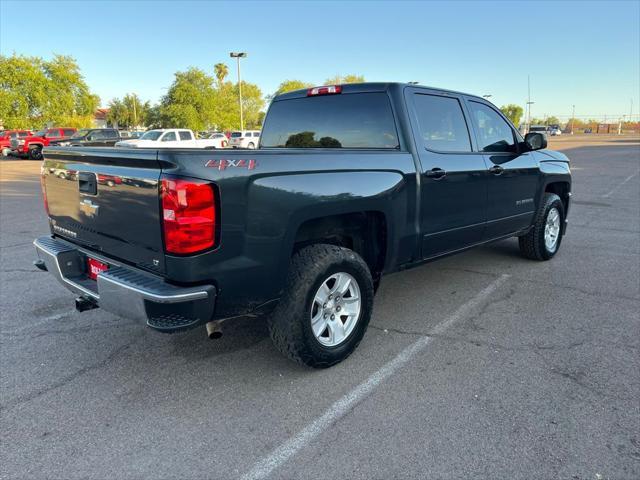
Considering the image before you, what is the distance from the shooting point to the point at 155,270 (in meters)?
2.74

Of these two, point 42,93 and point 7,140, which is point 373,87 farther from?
point 42,93

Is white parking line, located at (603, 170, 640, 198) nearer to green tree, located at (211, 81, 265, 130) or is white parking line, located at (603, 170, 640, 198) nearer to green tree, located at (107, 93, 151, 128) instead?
green tree, located at (211, 81, 265, 130)

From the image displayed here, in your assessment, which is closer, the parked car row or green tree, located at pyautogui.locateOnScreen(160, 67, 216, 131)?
the parked car row

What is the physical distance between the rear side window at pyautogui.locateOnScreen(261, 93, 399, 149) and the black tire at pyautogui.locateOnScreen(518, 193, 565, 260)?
286cm

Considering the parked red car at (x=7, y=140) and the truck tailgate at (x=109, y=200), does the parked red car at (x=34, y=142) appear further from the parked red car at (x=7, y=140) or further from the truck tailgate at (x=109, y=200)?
the truck tailgate at (x=109, y=200)

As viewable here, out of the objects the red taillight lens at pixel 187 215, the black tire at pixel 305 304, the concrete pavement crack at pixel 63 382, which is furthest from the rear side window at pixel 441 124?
the concrete pavement crack at pixel 63 382

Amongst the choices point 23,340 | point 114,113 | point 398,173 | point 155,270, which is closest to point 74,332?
point 23,340

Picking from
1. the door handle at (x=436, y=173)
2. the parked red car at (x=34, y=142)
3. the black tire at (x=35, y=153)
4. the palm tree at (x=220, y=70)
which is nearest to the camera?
the door handle at (x=436, y=173)

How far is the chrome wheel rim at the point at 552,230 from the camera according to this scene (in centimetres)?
606

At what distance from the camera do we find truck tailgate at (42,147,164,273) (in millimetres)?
2662

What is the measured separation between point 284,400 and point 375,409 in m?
0.56

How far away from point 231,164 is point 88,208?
118 cm

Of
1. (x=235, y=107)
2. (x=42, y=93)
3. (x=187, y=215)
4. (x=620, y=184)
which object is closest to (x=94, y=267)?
(x=187, y=215)

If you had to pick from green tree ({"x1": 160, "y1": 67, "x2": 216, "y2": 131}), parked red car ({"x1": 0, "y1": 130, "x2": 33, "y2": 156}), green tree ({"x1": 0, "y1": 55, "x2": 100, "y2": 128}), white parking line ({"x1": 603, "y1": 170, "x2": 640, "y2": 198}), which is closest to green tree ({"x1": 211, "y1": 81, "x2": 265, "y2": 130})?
green tree ({"x1": 160, "y1": 67, "x2": 216, "y2": 131})
